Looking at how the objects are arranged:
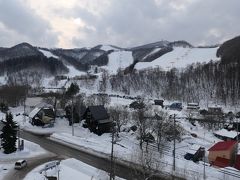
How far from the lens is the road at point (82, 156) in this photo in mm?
32781

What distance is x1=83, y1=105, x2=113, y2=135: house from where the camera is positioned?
167ft

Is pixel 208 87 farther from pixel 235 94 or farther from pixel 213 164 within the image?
pixel 213 164

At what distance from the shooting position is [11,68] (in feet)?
644

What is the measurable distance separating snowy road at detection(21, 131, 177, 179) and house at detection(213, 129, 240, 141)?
2230 centimetres

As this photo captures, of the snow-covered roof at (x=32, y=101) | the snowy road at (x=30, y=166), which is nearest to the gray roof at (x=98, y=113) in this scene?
the snowy road at (x=30, y=166)

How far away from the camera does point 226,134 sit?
51.3 m

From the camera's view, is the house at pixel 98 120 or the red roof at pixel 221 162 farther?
the house at pixel 98 120

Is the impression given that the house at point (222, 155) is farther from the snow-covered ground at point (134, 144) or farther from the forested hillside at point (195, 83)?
the forested hillside at point (195, 83)

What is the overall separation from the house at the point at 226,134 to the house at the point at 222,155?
10.8 metres

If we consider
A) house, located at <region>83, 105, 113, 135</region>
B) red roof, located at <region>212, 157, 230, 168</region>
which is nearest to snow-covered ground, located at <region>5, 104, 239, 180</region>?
house, located at <region>83, 105, 113, 135</region>

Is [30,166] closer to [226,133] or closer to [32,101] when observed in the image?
[226,133]

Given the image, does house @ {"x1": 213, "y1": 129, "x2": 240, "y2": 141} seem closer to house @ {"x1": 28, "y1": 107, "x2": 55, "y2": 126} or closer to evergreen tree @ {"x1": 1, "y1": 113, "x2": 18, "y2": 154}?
house @ {"x1": 28, "y1": 107, "x2": 55, "y2": 126}

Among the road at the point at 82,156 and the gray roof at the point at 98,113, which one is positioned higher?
the gray roof at the point at 98,113

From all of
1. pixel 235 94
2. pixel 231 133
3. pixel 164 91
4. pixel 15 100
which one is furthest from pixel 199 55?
pixel 231 133
